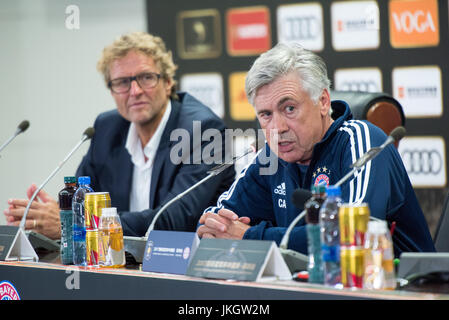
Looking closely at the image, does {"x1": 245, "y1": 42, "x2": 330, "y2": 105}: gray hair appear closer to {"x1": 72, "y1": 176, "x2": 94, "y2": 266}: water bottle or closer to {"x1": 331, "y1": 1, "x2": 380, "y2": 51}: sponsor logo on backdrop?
{"x1": 72, "y1": 176, "x2": 94, "y2": 266}: water bottle

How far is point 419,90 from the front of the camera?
357 cm

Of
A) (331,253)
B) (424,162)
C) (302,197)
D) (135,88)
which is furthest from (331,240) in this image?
(424,162)

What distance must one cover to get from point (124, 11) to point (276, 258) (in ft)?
11.0

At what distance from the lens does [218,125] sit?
296 cm

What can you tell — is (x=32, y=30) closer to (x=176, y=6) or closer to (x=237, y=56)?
(x=176, y=6)

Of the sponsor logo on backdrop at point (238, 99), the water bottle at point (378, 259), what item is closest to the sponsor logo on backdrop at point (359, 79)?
the sponsor logo on backdrop at point (238, 99)

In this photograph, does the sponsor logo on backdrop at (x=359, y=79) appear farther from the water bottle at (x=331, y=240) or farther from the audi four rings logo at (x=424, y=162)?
the water bottle at (x=331, y=240)

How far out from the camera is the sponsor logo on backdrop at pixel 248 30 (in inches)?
152

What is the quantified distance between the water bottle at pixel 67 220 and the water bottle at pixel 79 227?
0.16ft

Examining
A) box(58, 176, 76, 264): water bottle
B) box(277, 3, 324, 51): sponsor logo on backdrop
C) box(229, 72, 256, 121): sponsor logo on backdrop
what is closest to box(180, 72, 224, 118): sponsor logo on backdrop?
box(229, 72, 256, 121): sponsor logo on backdrop

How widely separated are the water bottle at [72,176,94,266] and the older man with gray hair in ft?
1.13

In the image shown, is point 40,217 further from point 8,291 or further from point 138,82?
point 138,82

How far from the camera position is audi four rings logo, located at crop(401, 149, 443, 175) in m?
3.54
